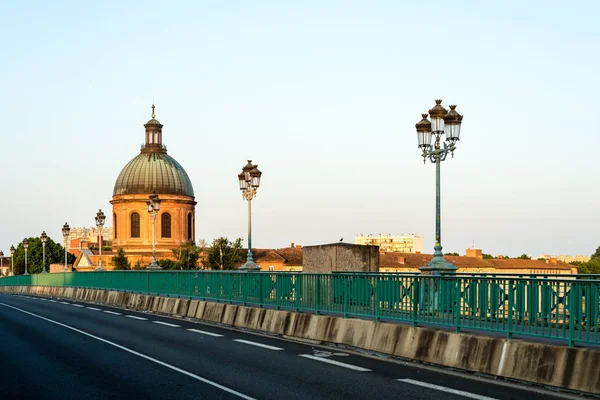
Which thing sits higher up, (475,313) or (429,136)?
(429,136)

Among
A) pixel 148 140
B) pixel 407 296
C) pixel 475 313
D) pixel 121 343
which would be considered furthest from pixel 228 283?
pixel 148 140

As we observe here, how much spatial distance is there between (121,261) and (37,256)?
2300 inches

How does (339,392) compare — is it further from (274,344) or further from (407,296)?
(274,344)

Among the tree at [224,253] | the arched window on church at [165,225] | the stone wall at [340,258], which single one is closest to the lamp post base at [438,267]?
the stone wall at [340,258]

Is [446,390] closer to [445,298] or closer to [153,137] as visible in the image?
[445,298]

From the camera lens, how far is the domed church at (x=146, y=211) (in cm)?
11888

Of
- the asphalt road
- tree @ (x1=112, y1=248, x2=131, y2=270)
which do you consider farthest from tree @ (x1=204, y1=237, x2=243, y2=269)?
the asphalt road

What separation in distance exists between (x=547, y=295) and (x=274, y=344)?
7.21 m

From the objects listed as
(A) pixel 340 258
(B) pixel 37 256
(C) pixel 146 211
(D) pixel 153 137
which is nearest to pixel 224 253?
(C) pixel 146 211

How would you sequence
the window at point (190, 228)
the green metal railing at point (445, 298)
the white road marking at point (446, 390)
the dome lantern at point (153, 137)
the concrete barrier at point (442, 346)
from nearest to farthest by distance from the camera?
the white road marking at point (446, 390), the concrete barrier at point (442, 346), the green metal railing at point (445, 298), the window at point (190, 228), the dome lantern at point (153, 137)

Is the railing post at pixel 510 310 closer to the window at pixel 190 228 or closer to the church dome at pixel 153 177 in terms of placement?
the church dome at pixel 153 177

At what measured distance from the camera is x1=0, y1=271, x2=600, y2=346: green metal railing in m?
11.8

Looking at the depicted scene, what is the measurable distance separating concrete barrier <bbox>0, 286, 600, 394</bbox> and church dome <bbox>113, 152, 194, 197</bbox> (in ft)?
317

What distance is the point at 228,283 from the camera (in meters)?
25.0
